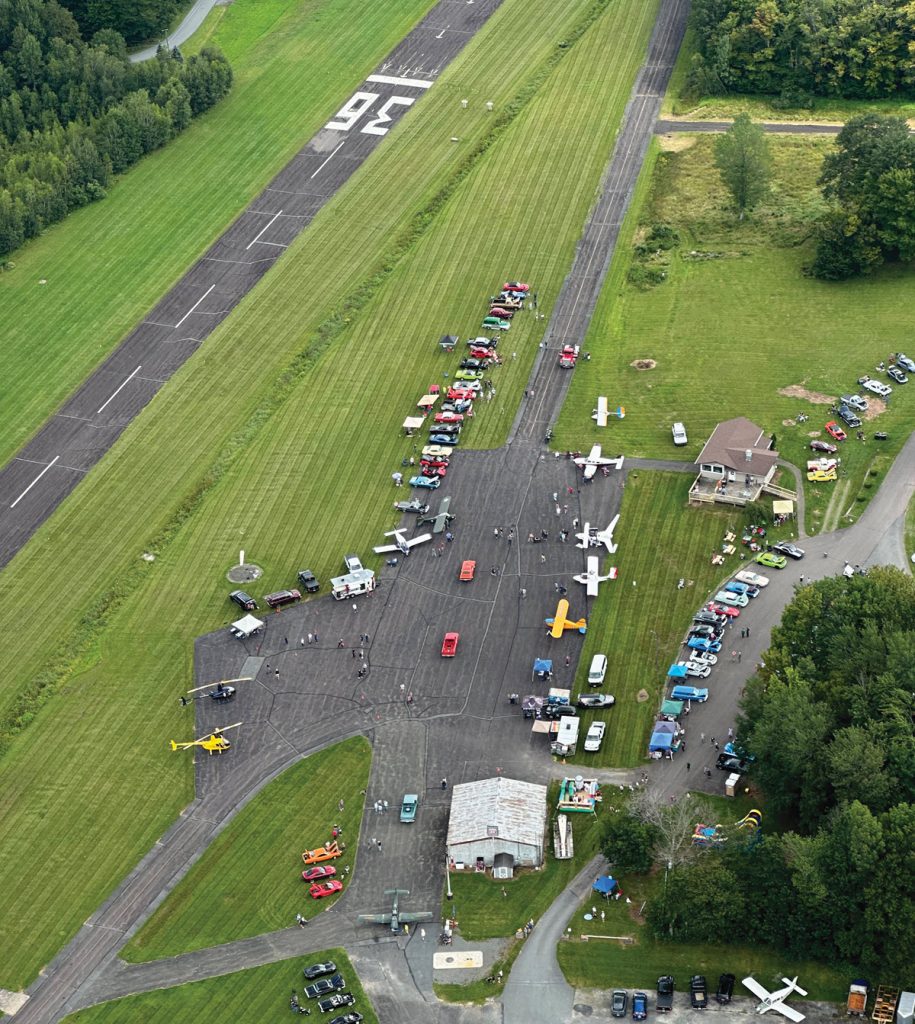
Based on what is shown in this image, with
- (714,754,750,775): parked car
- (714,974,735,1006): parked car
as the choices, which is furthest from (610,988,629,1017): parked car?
(714,754,750,775): parked car

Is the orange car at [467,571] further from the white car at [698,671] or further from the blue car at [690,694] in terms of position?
the blue car at [690,694]

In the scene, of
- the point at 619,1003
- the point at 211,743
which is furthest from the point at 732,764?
the point at 211,743

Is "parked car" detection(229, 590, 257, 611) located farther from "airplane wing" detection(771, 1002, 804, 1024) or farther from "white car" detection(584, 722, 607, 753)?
"airplane wing" detection(771, 1002, 804, 1024)

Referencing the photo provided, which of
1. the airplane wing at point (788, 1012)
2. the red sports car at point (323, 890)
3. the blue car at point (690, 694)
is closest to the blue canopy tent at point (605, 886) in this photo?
the airplane wing at point (788, 1012)

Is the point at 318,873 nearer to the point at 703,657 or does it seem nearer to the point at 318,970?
the point at 318,970

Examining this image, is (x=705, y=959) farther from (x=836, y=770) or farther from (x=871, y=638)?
(x=871, y=638)

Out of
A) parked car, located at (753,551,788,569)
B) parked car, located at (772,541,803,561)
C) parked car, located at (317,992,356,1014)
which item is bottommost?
parked car, located at (317,992,356,1014)

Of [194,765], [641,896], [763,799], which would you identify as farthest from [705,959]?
[194,765]
